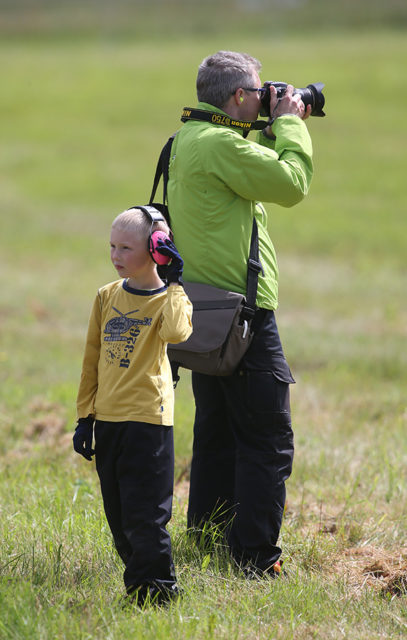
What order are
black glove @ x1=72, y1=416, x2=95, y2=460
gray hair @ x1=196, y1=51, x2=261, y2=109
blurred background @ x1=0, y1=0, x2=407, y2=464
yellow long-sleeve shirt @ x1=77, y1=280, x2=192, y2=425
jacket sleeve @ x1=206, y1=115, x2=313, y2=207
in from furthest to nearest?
blurred background @ x1=0, y1=0, x2=407, y2=464
gray hair @ x1=196, y1=51, x2=261, y2=109
jacket sleeve @ x1=206, y1=115, x2=313, y2=207
black glove @ x1=72, y1=416, x2=95, y2=460
yellow long-sleeve shirt @ x1=77, y1=280, x2=192, y2=425

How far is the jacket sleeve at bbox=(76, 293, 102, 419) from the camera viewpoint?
3.52 meters

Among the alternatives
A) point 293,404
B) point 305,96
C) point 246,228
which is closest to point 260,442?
point 246,228

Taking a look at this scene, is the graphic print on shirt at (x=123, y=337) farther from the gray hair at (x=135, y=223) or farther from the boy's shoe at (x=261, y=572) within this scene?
the boy's shoe at (x=261, y=572)

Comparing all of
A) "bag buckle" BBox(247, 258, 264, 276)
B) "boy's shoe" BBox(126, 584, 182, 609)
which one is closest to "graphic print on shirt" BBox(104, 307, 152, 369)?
"bag buckle" BBox(247, 258, 264, 276)

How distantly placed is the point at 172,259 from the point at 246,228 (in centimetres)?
62

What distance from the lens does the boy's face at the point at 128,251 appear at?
336cm

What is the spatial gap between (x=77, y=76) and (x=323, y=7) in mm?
39095

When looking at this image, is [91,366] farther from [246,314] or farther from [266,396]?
[266,396]

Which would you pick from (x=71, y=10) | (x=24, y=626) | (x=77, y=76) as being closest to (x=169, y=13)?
(x=71, y=10)

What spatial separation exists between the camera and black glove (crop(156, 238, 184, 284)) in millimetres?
1001

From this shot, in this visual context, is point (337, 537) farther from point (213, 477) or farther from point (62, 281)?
point (62, 281)

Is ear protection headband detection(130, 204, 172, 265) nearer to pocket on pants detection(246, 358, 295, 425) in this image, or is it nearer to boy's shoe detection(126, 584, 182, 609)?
pocket on pants detection(246, 358, 295, 425)

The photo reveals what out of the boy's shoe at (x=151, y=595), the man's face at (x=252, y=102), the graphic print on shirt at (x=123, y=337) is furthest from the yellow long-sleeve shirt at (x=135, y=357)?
the man's face at (x=252, y=102)

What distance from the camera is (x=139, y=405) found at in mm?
3352
